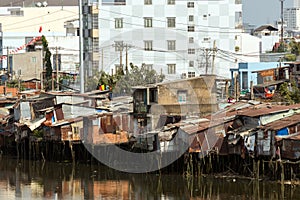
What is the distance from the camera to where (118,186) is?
644 inches

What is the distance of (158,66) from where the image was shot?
2898 centimetres

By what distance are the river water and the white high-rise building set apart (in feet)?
34.7

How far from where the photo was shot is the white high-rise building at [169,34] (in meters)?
28.9

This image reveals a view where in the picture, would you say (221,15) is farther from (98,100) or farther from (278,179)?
(278,179)

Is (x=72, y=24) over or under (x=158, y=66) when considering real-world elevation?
over

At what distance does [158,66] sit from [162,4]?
261 centimetres

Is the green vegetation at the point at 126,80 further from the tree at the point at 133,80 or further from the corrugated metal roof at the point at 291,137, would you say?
the corrugated metal roof at the point at 291,137

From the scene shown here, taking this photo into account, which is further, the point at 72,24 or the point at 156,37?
the point at 72,24

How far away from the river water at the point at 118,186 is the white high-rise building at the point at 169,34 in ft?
34.7

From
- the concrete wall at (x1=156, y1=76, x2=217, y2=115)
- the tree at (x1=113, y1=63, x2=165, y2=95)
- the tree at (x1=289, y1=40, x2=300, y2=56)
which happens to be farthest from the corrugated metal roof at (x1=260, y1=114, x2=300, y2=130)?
the tree at (x1=289, y1=40, x2=300, y2=56)

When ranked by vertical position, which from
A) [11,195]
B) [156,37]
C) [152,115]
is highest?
[156,37]

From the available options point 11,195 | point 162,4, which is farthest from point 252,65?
point 11,195

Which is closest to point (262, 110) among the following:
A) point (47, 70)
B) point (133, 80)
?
point (133, 80)

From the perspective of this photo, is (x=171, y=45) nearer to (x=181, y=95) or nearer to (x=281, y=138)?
(x=181, y=95)
